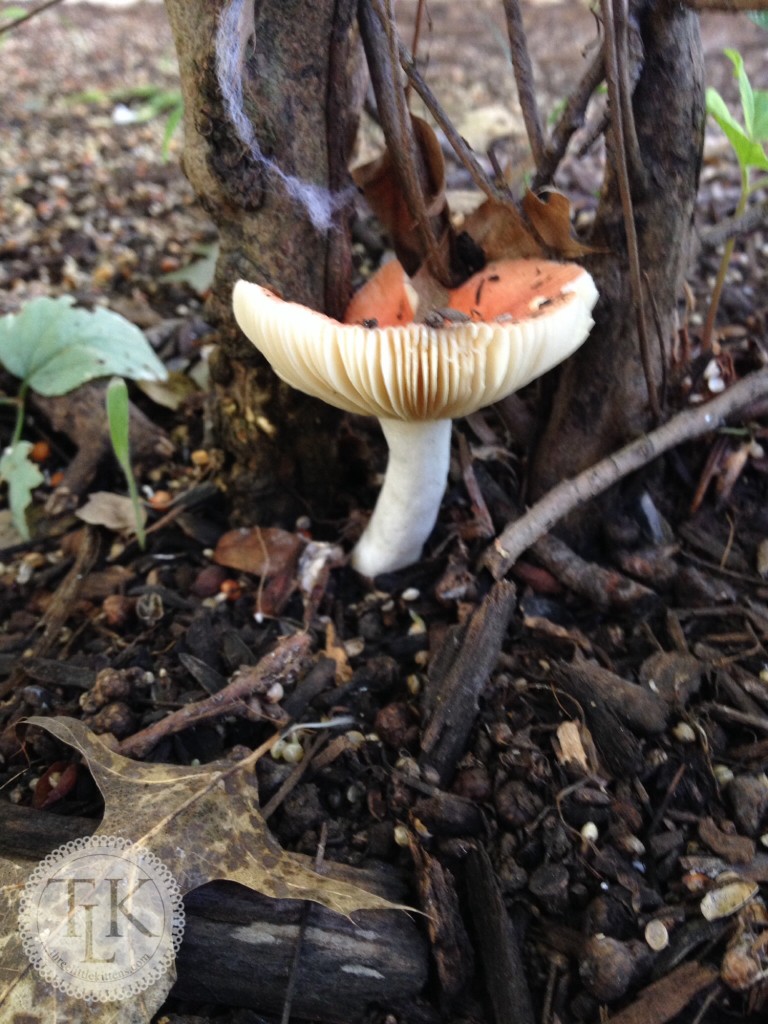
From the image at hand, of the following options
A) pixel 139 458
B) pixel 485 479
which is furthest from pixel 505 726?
pixel 139 458

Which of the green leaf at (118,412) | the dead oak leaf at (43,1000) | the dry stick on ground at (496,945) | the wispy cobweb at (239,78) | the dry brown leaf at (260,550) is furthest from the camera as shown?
the dry brown leaf at (260,550)

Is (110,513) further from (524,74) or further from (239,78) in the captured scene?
(524,74)

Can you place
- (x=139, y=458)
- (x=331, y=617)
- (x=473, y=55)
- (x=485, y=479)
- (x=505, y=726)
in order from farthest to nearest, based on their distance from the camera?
(x=473, y=55) → (x=139, y=458) → (x=485, y=479) → (x=331, y=617) → (x=505, y=726)

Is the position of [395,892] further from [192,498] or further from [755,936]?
[192,498]

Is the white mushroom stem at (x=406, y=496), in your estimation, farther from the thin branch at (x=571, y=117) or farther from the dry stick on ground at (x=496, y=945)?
the dry stick on ground at (x=496, y=945)

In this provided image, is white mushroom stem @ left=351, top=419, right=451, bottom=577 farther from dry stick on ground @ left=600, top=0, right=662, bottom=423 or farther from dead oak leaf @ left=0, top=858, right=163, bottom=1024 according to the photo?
dead oak leaf @ left=0, top=858, right=163, bottom=1024

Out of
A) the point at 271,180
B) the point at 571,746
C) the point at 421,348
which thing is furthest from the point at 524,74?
the point at 571,746

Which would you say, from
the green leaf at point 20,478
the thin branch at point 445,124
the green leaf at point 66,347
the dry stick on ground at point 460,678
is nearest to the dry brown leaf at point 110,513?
the green leaf at point 20,478

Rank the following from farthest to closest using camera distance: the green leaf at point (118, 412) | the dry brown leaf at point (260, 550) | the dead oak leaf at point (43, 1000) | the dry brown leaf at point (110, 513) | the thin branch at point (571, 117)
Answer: the dry brown leaf at point (110, 513), the dry brown leaf at point (260, 550), the green leaf at point (118, 412), the thin branch at point (571, 117), the dead oak leaf at point (43, 1000)
